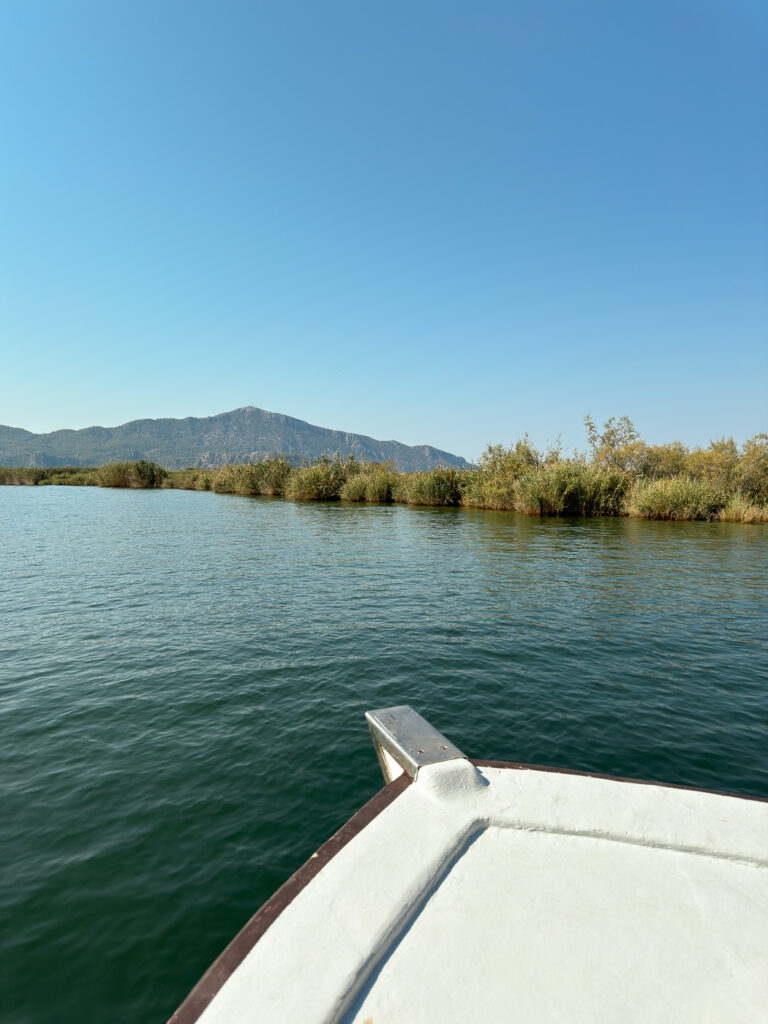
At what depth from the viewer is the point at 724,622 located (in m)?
10.5

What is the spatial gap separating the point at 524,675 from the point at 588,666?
48.3 inches

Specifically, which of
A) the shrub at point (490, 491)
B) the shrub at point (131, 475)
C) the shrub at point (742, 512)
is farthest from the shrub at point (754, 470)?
the shrub at point (131, 475)

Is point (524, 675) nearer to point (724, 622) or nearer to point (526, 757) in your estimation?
point (526, 757)

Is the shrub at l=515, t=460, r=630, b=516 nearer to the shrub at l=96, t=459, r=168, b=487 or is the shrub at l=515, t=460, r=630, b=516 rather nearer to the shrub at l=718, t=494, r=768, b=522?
the shrub at l=718, t=494, r=768, b=522

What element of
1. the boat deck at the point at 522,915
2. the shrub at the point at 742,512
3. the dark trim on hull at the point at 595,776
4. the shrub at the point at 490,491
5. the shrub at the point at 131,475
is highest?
the shrub at the point at 131,475

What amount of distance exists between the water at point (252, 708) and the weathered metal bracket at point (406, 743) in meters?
1.13

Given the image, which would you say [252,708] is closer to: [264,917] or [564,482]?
[264,917]

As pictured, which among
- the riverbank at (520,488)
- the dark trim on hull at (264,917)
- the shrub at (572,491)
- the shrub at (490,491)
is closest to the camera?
the dark trim on hull at (264,917)

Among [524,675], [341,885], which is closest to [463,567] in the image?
[524,675]

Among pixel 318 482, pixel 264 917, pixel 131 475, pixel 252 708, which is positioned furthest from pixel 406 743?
pixel 131 475

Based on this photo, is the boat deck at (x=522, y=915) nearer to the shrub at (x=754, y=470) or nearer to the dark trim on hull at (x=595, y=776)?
the dark trim on hull at (x=595, y=776)

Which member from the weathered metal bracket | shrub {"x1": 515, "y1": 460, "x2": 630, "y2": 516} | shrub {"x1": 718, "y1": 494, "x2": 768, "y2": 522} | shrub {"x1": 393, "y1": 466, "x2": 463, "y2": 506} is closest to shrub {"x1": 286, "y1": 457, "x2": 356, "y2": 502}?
shrub {"x1": 393, "y1": 466, "x2": 463, "y2": 506}

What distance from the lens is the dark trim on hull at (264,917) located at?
1816 millimetres

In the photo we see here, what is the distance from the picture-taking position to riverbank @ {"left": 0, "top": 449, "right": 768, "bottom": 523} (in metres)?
32.1
